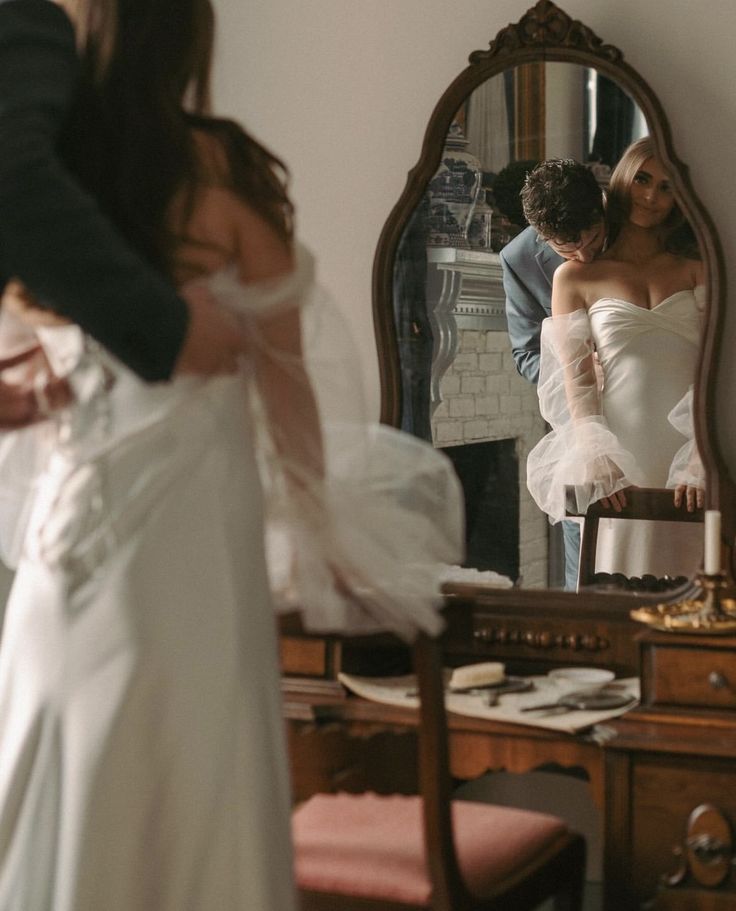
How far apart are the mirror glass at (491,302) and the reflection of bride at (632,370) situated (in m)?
0.02

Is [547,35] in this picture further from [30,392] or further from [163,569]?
[163,569]

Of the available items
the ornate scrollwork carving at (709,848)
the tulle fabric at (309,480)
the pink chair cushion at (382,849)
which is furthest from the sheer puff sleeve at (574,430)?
the tulle fabric at (309,480)

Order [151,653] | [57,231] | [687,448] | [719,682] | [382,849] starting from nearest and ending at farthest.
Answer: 1. [57,231]
2. [151,653]
3. [382,849]
4. [719,682]
5. [687,448]

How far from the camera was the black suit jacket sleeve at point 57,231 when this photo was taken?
1035mm

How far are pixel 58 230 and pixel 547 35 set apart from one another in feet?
4.77

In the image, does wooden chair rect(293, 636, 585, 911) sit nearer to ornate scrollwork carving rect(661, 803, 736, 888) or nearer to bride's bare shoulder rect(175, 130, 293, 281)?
ornate scrollwork carving rect(661, 803, 736, 888)

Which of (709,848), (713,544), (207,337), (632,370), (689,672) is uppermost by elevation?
(207,337)

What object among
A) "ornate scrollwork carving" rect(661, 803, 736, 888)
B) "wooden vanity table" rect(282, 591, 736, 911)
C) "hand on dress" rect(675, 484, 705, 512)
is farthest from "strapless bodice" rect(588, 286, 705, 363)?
"ornate scrollwork carving" rect(661, 803, 736, 888)

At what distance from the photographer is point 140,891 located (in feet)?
3.79

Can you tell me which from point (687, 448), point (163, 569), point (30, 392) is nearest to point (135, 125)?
point (30, 392)

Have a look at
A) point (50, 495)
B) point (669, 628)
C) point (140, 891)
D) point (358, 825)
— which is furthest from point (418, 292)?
point (140, 891)

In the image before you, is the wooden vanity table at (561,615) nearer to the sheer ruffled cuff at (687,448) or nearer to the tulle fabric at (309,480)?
the sheer ruffled cuff at (687,448)

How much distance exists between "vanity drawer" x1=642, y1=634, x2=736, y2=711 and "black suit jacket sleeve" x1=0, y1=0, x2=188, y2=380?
44.1 inches

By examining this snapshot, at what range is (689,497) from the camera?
217 centimetres
